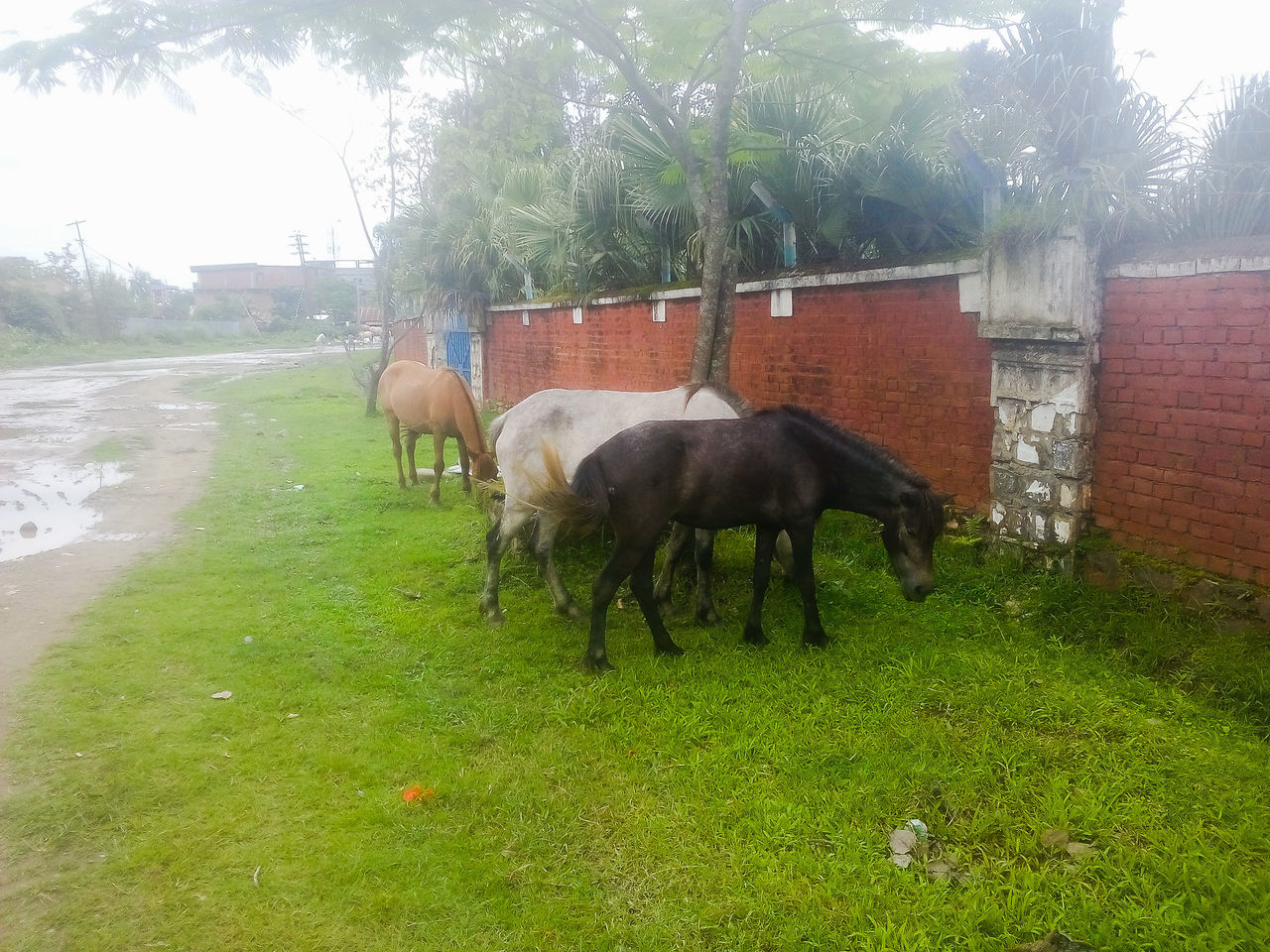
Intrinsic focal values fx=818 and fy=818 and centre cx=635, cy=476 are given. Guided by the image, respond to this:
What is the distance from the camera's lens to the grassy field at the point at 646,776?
271 cm

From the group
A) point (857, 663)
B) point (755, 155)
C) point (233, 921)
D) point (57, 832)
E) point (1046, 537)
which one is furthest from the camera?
point (755, 155)

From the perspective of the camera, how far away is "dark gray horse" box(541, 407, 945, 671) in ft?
14.6

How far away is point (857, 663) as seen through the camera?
4449mm

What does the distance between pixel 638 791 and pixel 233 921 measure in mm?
1530

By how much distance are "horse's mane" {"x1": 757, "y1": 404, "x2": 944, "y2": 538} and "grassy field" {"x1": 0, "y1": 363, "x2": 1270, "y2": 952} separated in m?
0.75

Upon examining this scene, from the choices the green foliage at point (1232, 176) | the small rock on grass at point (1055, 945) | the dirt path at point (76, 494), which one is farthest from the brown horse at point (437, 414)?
the small rock on grass at point (1055, 945)

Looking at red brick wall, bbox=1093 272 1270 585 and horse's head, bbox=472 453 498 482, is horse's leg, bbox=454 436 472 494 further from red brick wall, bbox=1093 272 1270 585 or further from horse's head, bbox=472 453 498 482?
red brick wall, bbox=1093 272 1270 585

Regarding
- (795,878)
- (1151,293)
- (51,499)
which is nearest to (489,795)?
(795,878)

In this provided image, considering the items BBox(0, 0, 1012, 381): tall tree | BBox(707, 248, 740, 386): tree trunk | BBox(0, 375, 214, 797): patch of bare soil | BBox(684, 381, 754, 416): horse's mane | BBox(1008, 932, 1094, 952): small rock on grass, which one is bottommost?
BBox(1008, 932, 1094, 952): small rock on grass

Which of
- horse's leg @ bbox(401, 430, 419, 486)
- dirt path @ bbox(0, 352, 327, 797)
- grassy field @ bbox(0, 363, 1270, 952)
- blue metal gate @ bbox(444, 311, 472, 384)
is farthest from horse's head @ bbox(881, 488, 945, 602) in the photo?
blue metal gate @ bbox(444, 311, 472, 384)

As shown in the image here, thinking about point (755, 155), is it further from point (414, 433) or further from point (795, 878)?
point (795, 878)

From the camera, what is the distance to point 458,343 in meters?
16.4

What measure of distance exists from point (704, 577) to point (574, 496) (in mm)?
1187

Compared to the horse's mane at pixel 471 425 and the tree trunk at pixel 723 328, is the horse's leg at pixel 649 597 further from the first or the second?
the horse's mane at pixel 471 425
